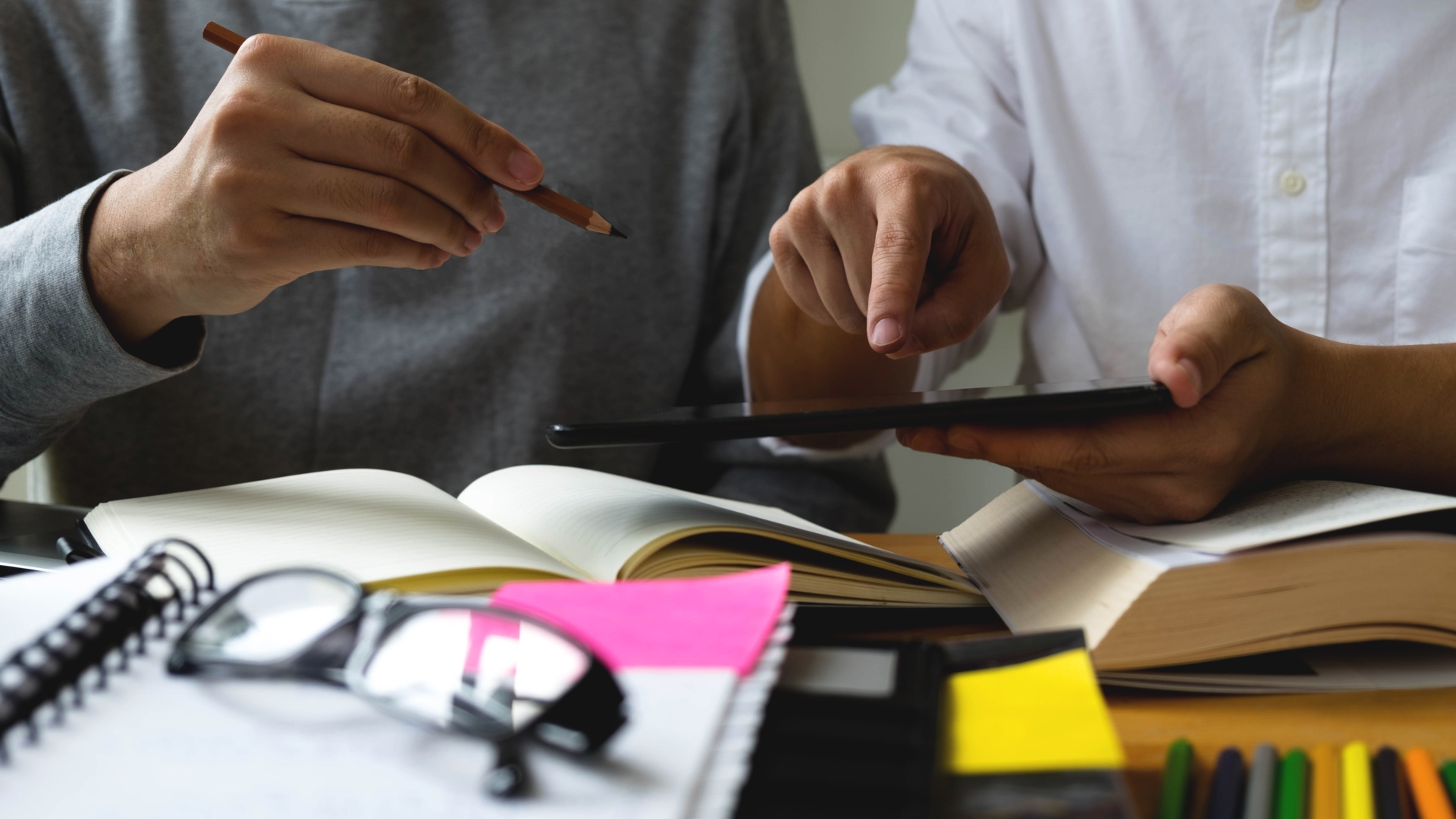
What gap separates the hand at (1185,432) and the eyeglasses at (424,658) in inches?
9.2

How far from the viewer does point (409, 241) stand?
60cm

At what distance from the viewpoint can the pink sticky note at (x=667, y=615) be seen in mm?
278

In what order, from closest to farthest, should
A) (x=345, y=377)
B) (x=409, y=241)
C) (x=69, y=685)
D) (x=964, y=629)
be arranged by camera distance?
1. (x=69, y=685)
2. (x=964, y=629)
3. (x=409, y=241)
4. (x=345, y=377)

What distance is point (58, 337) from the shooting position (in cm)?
58

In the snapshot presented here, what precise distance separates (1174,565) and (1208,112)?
2.16 feet

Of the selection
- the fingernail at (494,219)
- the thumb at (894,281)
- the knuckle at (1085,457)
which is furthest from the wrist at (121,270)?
the knuckle at (1085,457)

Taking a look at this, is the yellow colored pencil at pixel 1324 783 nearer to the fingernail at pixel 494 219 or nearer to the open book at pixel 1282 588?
the open book at pixel 1282 588

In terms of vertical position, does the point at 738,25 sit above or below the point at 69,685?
above

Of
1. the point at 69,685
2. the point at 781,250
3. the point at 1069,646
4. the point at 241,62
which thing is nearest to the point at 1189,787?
the point at 1069,646

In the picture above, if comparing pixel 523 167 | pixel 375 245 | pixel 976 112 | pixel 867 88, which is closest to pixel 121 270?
pixel 375 245

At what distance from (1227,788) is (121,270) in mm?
639

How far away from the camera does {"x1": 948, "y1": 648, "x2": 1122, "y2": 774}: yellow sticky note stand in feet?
0.74

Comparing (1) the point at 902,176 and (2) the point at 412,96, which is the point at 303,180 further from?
(1) the point at 902,176

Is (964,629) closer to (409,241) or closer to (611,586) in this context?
(611,586)
